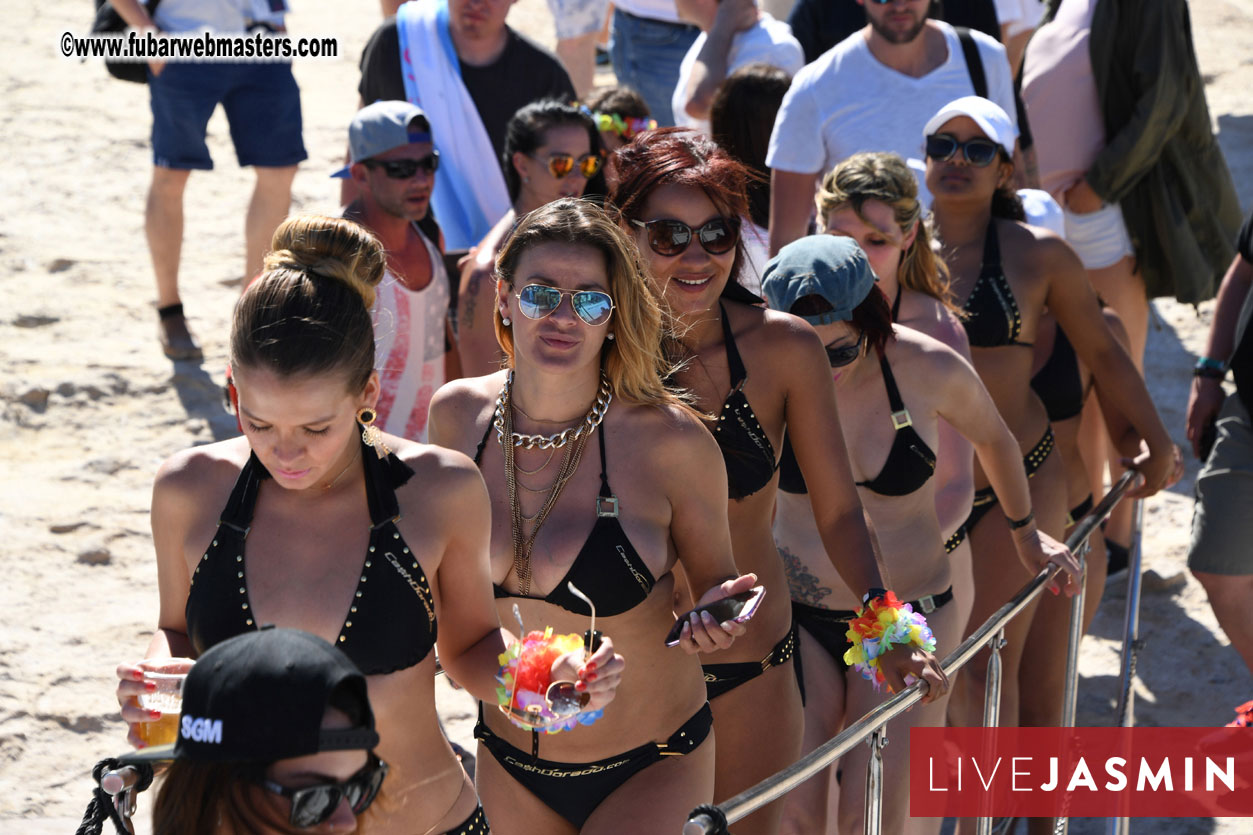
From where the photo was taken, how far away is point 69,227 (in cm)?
809

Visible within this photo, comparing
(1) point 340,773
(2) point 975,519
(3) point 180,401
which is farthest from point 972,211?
(3) point 180,401

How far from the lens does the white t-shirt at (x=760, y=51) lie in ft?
19.7

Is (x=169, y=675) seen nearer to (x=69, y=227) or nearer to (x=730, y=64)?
(x=730, y=64)

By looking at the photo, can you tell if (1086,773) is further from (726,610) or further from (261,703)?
(261,703)

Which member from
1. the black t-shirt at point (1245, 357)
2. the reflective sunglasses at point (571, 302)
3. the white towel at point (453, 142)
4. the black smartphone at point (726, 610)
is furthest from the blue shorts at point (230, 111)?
the black smartphone at point (726, 610)

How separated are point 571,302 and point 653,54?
15.8 ft

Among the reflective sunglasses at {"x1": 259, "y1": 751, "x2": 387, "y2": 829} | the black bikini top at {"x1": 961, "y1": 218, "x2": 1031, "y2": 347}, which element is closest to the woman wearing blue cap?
the black bikini top at {"x1": 961, "y1": 218, "x2": 1031, "y2": 347}

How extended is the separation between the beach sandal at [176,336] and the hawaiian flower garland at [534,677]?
5.05m

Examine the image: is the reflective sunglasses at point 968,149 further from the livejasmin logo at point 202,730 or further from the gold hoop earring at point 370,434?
the livejasmin logo at point 202,730

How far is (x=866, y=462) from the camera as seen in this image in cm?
374

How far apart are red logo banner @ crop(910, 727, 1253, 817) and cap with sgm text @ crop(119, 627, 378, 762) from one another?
242 centimetres

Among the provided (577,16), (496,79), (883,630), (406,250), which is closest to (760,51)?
(496,79)

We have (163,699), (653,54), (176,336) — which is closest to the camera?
(163,699)

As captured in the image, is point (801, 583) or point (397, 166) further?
point (397, 166)
